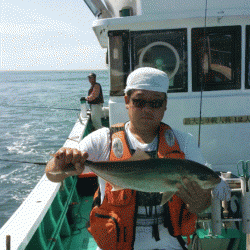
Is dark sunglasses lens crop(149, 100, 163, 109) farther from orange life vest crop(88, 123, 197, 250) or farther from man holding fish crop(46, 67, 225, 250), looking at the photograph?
orange life vest crop(88, 123, 197, 250)

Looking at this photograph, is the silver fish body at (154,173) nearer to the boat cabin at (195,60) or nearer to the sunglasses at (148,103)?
the sunglasses at (148,103)

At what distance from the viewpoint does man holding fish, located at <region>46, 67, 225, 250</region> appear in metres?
2.10

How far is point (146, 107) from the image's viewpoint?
92.4 inches

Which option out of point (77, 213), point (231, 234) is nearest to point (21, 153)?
point (77, 213)

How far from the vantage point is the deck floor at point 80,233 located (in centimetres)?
451

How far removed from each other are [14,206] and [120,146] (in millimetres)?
8643

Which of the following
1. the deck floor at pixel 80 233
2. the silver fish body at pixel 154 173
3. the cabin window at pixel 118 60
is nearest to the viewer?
the silver fish body at pixel 154 173

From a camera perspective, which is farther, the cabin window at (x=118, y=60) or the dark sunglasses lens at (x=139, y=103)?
the cabin window at (x=118, y=60)

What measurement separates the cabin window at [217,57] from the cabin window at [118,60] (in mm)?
1059

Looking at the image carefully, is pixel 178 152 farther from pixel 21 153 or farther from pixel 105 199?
pixel 21 153

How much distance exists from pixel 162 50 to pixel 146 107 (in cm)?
275

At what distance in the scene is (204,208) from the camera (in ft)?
7.60

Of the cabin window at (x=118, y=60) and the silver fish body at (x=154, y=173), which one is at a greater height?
the cabin window at (x=118, y=60)

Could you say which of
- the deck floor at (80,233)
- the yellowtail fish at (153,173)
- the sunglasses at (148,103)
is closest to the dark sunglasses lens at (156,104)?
the sunglasses at (148,103)
